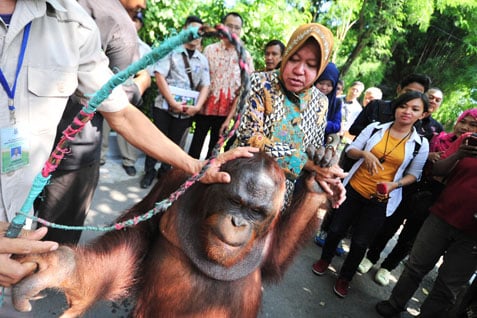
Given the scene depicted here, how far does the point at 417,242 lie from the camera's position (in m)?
2.49

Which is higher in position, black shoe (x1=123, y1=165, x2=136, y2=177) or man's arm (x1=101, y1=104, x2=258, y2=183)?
man's arm (x1=101, y1=104, x2=258, y2=183)

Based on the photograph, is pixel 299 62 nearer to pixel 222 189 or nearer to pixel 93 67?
pixel 222 189

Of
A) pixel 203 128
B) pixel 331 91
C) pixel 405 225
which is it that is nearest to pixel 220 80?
pixel 203 128

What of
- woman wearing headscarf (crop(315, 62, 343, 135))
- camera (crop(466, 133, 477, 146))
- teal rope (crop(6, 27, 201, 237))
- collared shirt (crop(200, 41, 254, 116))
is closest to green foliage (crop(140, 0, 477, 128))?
collared shirt (crop(200, 41, 254, 116))

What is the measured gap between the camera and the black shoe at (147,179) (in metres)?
3.71

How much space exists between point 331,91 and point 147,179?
241 cm

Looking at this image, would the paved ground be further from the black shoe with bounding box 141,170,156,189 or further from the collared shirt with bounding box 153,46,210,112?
the collared shirt with bounding box 153,46,210,112

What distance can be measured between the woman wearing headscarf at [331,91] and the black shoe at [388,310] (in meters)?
1.65

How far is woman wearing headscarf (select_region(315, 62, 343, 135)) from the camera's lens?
2.87 metres

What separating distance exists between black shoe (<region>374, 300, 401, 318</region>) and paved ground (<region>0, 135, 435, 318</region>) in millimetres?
67

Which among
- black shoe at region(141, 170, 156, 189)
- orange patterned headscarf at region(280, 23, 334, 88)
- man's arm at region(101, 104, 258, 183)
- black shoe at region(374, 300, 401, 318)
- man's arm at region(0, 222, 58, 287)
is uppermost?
orange patterned headscarf at region(280, 23, 334, 88)

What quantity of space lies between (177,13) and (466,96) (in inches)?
473

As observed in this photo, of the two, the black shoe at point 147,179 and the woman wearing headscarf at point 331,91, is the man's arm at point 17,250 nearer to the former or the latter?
the woman wearing headscarf at point 331,91

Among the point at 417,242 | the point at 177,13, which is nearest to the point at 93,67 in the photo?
the point at 417,242
